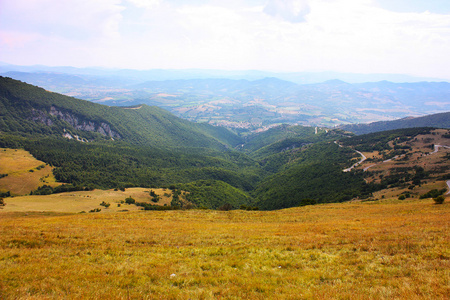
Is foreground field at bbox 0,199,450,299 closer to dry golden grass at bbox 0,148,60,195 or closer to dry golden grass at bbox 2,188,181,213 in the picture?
dry golden grass at bbox 2,188,181,213

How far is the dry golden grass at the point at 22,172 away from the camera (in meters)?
96.9

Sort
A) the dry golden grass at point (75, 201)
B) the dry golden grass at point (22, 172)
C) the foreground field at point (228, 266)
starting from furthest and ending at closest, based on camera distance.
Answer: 1. the dry golden grass at point (22, 172)
2. the dry golden grass at point (75, 201)
3. the foreground field at point (228, 266)

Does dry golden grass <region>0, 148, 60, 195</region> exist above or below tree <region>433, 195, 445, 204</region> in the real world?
below

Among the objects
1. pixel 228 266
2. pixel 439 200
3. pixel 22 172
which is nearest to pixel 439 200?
pixel 439 200

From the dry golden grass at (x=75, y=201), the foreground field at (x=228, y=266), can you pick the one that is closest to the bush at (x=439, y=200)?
the foreground field at (x=228, y=266)

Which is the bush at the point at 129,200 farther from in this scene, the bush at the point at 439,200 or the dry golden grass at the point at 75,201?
the bush at the point at 439,200

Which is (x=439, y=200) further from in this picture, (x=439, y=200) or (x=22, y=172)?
(x=22, y=172)

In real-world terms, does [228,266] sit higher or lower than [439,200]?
higher

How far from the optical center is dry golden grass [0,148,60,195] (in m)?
96.9

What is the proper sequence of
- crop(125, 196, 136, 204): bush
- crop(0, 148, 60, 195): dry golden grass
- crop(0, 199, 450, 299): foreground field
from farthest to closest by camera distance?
crop(0, 148, 60, 195): dry golden grass → crop(125, 196, 136, 204): bush → crop(0, 199, 450, 299): foreground field

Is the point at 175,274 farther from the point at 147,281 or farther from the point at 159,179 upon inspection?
the point at 159,179

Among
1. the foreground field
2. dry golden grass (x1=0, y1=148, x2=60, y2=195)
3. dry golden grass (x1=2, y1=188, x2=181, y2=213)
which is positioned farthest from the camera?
dry golden grass (x1=0, y1=148, x2=60, y2=195)

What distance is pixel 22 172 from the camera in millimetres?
108625

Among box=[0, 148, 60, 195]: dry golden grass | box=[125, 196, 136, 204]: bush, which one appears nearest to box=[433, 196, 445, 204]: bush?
box=[125, 196, 136, 204]: bush
